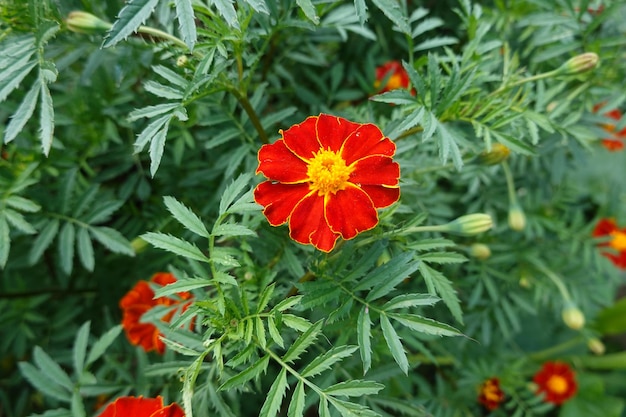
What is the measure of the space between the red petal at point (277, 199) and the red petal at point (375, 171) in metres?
0.06

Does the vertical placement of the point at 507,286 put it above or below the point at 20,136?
below

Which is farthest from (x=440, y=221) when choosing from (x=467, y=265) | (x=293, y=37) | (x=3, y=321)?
(x=3, y=321)

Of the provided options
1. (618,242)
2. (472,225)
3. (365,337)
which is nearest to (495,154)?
(472,225)

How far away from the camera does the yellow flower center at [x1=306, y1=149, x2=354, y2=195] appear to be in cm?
65

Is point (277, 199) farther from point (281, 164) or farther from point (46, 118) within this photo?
point (46, 118)

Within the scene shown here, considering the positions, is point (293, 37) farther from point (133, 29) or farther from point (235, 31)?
point (133, 29)

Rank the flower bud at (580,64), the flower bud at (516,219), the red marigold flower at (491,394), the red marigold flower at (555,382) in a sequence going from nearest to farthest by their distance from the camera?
1. the flower bud at (580,64)
2. the flower bud at (516,219)
3. the red marigold flower at (491,394)
4. the red marigold flower at (555,382)

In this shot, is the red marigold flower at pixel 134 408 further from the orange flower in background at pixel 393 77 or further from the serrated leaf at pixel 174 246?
the orange flower in background at pixel 393 77

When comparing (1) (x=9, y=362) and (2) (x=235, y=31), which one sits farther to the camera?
(1) (x=9, y=362)

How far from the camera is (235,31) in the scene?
68 cm

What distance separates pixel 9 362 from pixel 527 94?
3.53 feet

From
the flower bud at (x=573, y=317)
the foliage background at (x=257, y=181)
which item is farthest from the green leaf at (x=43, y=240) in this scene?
the flower bud at (x=573, y=317)

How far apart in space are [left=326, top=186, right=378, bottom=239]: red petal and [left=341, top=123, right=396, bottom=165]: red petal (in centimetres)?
4

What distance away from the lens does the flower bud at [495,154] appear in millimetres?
834
